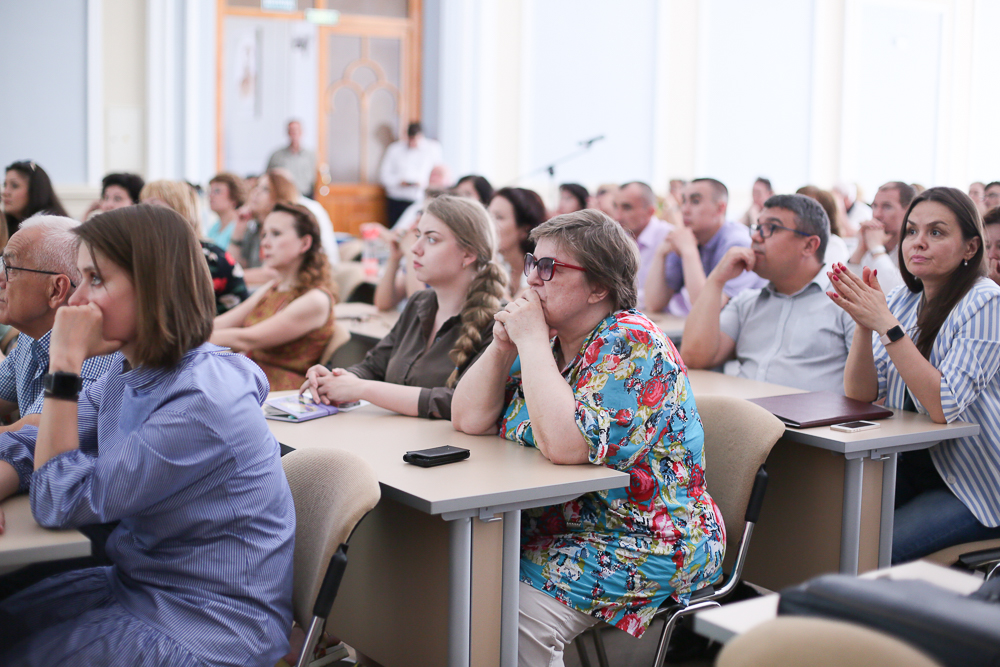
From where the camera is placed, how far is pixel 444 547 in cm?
187

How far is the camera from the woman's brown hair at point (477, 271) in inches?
98.3

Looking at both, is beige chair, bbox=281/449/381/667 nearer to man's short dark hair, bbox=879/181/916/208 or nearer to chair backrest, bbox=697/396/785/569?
chair backrest, bbox=697/396/785/569

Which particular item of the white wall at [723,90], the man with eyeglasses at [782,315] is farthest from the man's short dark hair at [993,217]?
the white wall at [723,90]

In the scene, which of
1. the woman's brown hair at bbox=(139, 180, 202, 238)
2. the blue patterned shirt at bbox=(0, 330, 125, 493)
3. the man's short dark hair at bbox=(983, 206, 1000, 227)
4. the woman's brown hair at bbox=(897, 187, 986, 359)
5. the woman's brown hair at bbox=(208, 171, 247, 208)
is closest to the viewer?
the blue patterned shirt at bbox=(0, 330, 125, 493)

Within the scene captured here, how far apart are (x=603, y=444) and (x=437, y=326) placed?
1.03 m

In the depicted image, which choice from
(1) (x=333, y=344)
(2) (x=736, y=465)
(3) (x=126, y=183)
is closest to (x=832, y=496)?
(2) (x=736, y=465)

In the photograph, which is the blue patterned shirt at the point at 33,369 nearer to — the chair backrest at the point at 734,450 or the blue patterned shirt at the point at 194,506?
the blue patterned shirt at the point at 194,506

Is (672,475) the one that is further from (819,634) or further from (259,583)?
(819,634)

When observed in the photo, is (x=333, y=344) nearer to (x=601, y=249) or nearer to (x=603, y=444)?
(x=601, y=249)

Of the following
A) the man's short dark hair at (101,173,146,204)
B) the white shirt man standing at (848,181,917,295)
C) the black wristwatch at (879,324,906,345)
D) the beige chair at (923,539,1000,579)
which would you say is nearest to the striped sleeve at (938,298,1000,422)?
the black wristwatch at (879,324,906,345)

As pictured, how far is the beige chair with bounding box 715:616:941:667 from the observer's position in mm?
850

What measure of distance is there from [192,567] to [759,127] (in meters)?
10.2

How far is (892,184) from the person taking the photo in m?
4.87

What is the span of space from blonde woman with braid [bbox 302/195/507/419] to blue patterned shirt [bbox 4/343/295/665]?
2.95 ft
